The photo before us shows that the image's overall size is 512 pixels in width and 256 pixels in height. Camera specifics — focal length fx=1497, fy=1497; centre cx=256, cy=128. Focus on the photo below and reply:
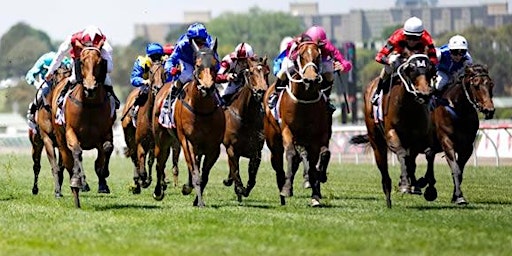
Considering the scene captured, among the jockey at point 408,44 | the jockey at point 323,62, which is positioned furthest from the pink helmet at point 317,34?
the jockey at point 408,44

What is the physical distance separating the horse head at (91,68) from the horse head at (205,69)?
1.11 metres

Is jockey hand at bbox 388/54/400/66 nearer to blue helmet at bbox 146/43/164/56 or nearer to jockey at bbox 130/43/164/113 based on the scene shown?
jockey at bbox 130/43/164/113

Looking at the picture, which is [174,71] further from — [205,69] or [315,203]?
[315,203]

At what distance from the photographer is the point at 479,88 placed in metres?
18.1

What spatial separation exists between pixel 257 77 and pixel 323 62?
216cm

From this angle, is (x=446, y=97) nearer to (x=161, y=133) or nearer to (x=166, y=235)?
(x=161, y=133)

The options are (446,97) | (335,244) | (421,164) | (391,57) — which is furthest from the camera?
(421,164)

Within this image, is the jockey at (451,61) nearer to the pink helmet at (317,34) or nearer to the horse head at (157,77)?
the pink helmet at (317,34)

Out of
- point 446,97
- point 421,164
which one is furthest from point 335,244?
point 421,164

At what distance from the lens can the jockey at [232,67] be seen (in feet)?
63.9

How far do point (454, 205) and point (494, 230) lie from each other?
3572mm

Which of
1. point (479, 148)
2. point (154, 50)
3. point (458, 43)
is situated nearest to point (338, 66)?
point (458, 43)

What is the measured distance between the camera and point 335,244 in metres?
12.3

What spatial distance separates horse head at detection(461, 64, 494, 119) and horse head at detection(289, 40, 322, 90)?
7.82 feet
